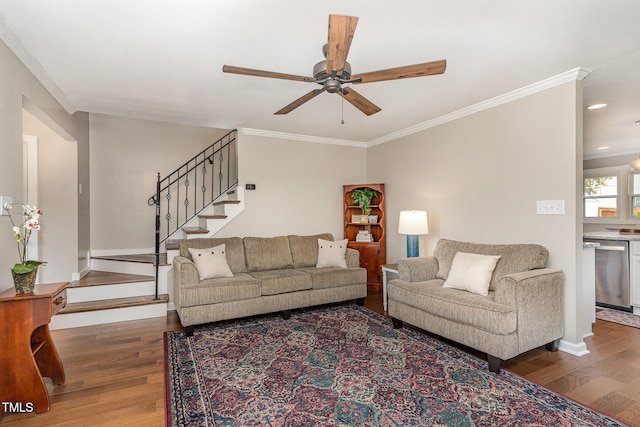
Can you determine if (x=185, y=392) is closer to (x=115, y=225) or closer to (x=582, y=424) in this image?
(x=582, y=424)

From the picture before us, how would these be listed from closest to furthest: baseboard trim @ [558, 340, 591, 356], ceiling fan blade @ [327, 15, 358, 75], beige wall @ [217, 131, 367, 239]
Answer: ceiling fan blade @ [327, 15, 358, 75] < baseboard trim @ [558, 340, 591, 356] < beige wall @ [217, 131, 367, 239]

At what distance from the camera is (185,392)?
227cm

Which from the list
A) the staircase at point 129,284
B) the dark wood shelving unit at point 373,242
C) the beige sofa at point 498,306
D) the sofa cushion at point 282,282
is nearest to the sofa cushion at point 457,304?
the beige sofa at point 498,306

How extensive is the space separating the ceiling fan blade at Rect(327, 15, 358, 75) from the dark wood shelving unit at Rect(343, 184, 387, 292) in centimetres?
328

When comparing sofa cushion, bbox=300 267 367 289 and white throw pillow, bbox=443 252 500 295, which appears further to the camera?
sofa cushion, bbox=300 267 367 289

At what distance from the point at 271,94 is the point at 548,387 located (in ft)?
11.2

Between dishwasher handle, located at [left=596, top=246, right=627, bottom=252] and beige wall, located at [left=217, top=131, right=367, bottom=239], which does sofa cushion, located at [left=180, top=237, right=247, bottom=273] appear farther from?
dishwasher handle, located at [left=596, top=246, right=627, bottom=252]

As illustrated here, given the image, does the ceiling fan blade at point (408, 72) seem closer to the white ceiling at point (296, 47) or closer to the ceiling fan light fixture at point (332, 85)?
the ceiling fan light fixture at point (332, 85)

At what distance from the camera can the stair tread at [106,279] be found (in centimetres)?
398

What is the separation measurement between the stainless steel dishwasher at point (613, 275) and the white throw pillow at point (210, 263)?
15.0ft

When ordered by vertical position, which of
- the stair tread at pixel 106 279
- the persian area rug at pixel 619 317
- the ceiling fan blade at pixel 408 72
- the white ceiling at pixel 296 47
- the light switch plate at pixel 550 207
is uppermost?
the white ceiling at pixel 296 47

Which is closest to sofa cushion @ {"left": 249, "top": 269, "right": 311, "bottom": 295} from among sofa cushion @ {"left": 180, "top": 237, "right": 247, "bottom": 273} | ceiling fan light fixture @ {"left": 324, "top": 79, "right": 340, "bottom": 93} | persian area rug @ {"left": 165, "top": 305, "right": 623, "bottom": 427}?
sofa cushion @ {"left": 180, "top": 237, "right": 247, "bottom": 273}

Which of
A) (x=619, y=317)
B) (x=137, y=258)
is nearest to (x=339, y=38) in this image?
(x=137, y=258)

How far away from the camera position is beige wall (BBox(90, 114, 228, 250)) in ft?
16.8
